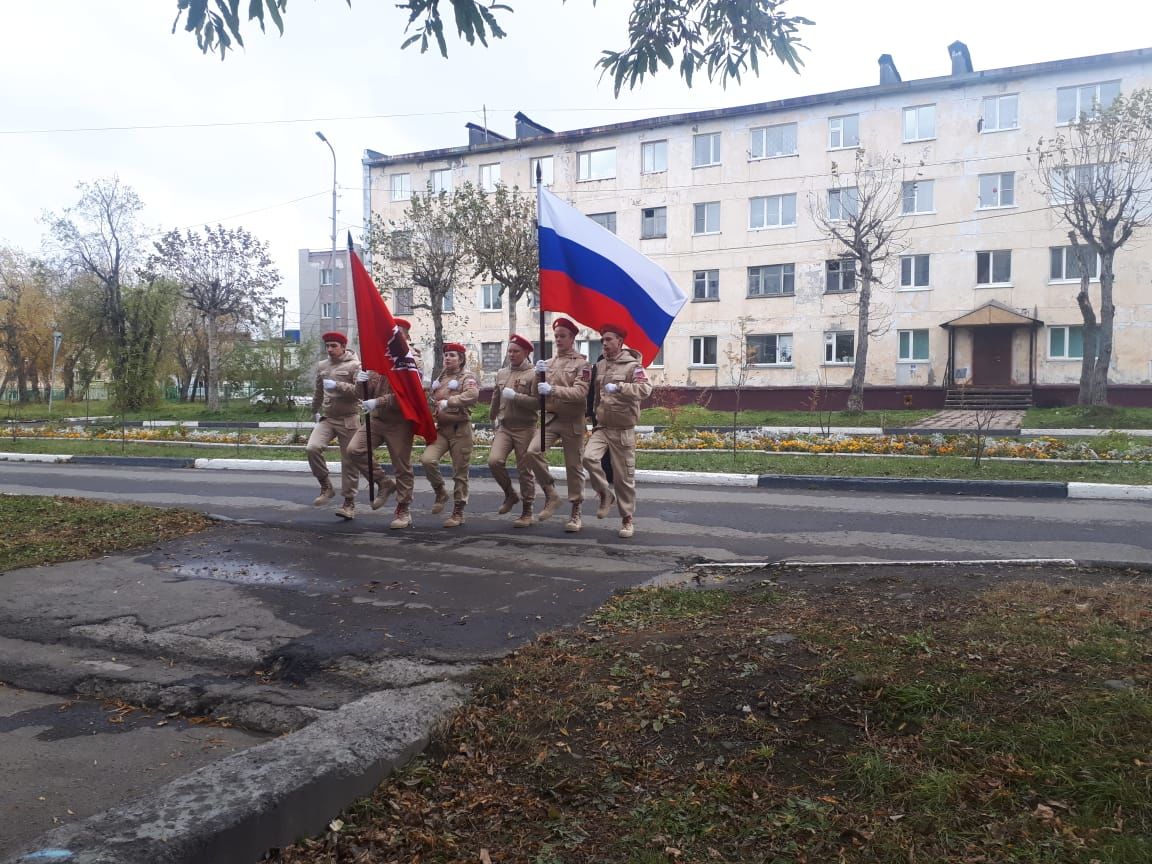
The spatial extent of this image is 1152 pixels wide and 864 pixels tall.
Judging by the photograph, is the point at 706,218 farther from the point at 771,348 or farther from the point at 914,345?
the point at 914,345

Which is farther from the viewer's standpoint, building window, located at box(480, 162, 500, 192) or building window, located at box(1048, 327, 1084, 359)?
building window, located at box(480, 162, 500, 192)

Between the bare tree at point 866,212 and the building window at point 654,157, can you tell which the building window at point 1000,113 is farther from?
the building window at point 654,157

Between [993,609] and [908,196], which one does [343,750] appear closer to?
[993,609]

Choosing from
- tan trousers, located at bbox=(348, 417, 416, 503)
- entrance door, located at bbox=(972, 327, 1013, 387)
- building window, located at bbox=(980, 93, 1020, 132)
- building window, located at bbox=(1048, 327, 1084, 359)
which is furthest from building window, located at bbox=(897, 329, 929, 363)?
tan trousers, located at bbox=(348, 417, 416, 503)

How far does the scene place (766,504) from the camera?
424 inches

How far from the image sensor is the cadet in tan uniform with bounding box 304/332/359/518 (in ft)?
32.9

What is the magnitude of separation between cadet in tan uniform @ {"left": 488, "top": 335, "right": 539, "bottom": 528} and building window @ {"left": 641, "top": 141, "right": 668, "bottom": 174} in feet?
106

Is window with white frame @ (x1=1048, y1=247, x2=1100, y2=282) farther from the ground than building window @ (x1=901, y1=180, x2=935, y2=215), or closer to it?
closer to it

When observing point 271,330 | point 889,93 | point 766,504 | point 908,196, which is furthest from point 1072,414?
point 271,330

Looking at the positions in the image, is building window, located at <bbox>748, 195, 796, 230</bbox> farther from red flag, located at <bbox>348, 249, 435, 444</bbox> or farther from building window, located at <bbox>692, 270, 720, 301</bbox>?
red flag, located at <bbox>348, 249, 435, 444</bbox>

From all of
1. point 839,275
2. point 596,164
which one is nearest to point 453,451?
point 839,275

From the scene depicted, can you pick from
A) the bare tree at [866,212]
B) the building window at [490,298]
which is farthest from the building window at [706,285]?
the building window at [490,298]

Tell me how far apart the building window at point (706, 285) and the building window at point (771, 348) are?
2.61m

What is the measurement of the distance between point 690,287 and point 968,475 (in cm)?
2770
